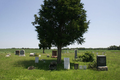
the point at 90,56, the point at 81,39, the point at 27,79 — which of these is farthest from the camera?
the point at 90,56

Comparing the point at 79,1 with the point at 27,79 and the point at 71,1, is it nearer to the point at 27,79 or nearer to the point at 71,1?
the point at 71,1

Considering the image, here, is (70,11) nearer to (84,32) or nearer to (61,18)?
(61,18)

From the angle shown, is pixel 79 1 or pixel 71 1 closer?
pixel 71 1

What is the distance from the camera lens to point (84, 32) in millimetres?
→ 16594

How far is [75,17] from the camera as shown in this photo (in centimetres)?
1559

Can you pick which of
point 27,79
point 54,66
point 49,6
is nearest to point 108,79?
point 54,66

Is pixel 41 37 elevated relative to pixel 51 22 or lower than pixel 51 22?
lower

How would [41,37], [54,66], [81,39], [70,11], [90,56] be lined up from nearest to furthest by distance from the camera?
[54,66] → [70,11] → [41,37] → [81,39] → [90,56]

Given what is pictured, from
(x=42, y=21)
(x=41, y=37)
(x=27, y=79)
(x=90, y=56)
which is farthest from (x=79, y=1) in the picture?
(x=27, y=79)

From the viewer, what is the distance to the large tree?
47.5 ft

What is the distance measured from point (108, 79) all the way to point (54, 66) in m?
6.08

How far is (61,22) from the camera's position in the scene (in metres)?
16.6

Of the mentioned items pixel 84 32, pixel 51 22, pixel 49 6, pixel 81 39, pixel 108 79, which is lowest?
pixel 108 79

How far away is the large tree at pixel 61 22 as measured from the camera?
14.5 m
